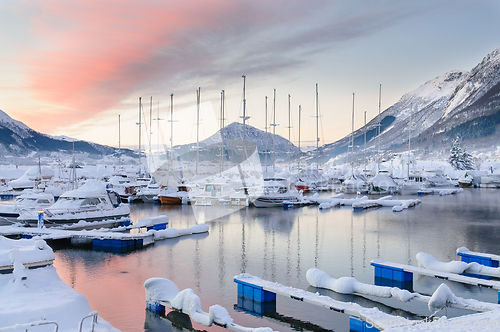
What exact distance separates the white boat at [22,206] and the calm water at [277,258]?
7475 mm

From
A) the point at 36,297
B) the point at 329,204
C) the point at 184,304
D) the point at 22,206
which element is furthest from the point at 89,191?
the point at 329,204

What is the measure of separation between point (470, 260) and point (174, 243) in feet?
47.0

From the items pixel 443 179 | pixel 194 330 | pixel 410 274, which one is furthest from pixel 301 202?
pixel 443 179

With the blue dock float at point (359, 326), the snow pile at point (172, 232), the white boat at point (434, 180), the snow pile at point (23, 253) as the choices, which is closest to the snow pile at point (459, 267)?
the blue dock float at point (359, 326)

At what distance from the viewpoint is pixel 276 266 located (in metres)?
17.3

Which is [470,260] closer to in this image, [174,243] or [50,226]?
[174,243]

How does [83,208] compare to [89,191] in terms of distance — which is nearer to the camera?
[83,208]

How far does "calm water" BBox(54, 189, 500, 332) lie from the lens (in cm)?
1171

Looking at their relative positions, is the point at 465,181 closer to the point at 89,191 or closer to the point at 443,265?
the point at 443,265

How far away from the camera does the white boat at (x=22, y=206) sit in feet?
84.6

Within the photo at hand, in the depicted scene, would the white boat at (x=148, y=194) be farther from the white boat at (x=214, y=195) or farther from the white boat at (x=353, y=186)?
the white boat at (x=353, y=186)

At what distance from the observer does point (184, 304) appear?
1090 cm

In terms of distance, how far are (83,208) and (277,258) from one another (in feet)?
44.3

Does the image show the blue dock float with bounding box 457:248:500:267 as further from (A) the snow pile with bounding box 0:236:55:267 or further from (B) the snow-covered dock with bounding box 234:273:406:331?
(A) the snow pile with bounding box 0:236:55:267
